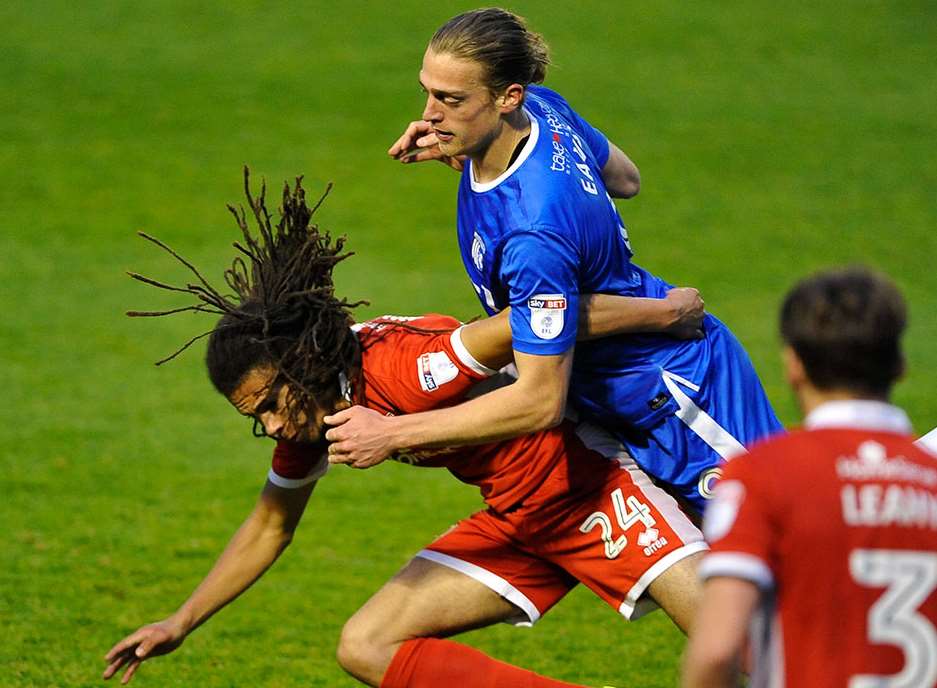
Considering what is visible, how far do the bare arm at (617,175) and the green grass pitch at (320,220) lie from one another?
2195 millimetres

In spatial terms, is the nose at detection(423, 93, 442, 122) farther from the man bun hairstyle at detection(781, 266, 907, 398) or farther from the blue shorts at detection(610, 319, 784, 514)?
the man bun hairstyle at detection(781, 266, 907, 398)

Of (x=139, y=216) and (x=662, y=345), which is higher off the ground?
(x=139, y=216)

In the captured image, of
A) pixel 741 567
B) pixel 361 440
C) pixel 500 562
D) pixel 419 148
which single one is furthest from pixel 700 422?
pixel 741 567

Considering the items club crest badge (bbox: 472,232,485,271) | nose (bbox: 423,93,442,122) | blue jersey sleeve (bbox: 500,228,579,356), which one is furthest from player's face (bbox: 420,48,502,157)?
blue jersey sleeve (bbox: 500,228,579,356)

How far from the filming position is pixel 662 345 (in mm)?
4520

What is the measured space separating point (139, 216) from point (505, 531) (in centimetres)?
1022

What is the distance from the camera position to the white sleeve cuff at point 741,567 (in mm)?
2516

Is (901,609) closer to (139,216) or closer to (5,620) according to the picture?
(5,620)

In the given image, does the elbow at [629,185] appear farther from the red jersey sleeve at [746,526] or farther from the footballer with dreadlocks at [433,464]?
the red jersey sleeve at [746,526]

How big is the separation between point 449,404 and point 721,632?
197cm

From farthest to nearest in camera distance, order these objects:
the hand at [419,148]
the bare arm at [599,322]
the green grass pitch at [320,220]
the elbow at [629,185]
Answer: the green grass pitch at [320,220] < the elbow at [629,185] < the hand at [419,148] < the bare arm at [599,322]

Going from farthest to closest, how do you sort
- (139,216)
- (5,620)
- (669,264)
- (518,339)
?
(139,216)
(669,264)
(5,620)
(518,339)

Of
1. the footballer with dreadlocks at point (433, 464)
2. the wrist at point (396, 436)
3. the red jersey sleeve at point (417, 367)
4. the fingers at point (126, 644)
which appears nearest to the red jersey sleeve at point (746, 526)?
the wrist at point (396, 436)

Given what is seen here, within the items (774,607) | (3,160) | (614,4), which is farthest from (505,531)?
(614,4)
